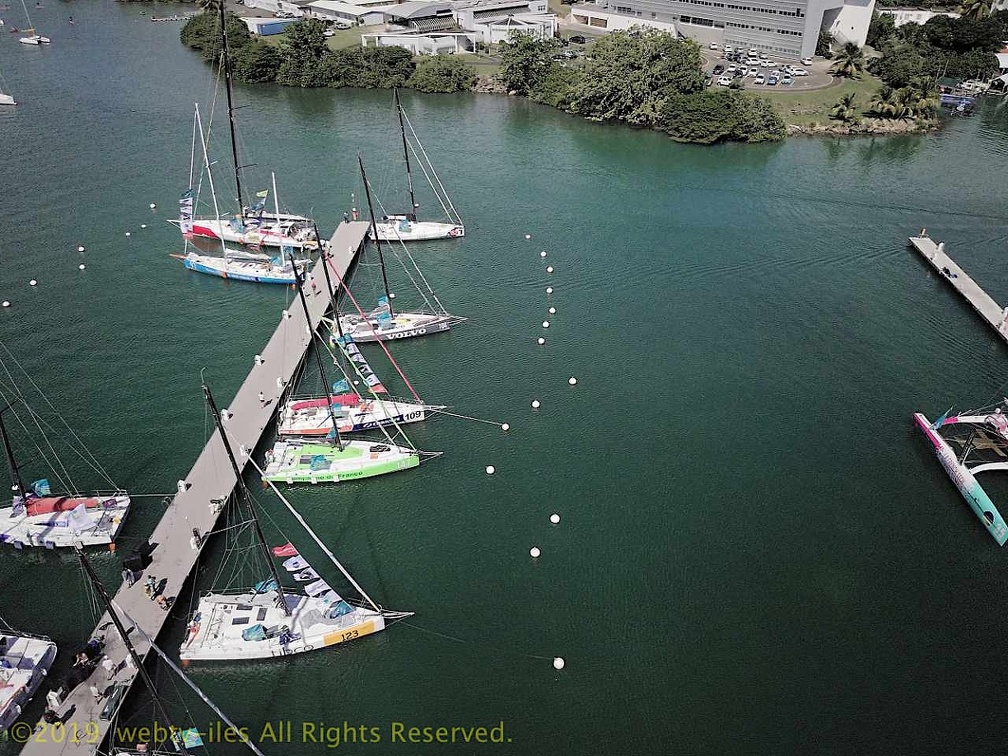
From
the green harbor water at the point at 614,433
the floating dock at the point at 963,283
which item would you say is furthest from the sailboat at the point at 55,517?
the floating dock at the point at 963,283

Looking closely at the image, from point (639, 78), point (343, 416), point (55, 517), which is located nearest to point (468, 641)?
point (343, 416)

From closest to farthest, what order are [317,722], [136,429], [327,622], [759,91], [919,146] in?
[317,722] < [327,622] < [136,429] < [919,146] < [759,91]

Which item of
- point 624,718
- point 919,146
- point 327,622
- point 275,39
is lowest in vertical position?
point 624,718

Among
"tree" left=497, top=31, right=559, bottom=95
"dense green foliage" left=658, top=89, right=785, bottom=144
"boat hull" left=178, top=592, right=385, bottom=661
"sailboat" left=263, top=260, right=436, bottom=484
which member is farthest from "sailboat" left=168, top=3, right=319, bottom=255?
"tree" left=497, top=31, right=559, bottom=95

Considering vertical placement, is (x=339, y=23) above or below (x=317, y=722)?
above

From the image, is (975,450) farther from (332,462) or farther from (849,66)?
(849,66)

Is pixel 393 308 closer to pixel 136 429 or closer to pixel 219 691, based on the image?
pixel 136 429

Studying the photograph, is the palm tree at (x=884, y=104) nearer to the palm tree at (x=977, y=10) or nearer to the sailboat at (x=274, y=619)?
the palm tree at (x=977, y=10)

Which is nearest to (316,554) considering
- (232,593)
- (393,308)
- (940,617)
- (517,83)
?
(232,593)
